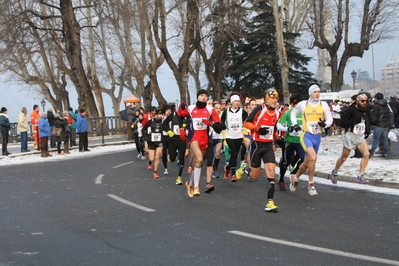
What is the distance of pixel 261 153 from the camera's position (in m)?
10.3

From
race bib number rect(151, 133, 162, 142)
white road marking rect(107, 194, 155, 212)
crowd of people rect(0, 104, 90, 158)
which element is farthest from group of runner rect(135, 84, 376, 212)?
crowd of people rect(0, 104, 90, 158)

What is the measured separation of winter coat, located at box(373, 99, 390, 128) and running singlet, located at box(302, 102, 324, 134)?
6.98 m

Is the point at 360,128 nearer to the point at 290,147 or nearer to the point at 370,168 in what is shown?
the point at 290,147

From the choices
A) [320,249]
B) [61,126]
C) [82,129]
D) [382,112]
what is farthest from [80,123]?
[320,249]

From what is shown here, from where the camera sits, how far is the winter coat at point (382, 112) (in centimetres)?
1788

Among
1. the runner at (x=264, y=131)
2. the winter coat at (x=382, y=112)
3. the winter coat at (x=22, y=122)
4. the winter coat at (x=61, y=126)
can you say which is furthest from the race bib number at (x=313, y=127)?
the winter coat at (x=22, y=122)

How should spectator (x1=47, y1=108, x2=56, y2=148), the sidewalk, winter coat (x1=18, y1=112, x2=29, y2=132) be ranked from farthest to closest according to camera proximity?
spectator (x1=47, y1=108, x2=56, y2=148) → winter coat (x1=18, y1=112, x2=29, y2=132) → the sidewalk

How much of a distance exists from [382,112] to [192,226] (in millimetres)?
11208

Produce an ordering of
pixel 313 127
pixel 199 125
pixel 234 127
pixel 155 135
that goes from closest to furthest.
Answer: pixel 313 127 < pixel 199 125 < pixel 234 127 < pixel 155 135

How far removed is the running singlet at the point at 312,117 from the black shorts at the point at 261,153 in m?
1.15

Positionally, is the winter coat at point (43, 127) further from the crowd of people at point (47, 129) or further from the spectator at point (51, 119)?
the spectator at point (51, 119)

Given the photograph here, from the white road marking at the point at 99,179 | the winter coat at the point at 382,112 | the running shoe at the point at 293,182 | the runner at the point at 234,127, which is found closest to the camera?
the running shoe at the point at 293,182

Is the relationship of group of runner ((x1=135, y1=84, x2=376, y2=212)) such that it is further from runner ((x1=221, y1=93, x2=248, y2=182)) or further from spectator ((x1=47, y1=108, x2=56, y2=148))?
spectator ((x1=47, y1=108, x2=56, y2=148))

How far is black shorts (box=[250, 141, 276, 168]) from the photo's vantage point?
1020cm
